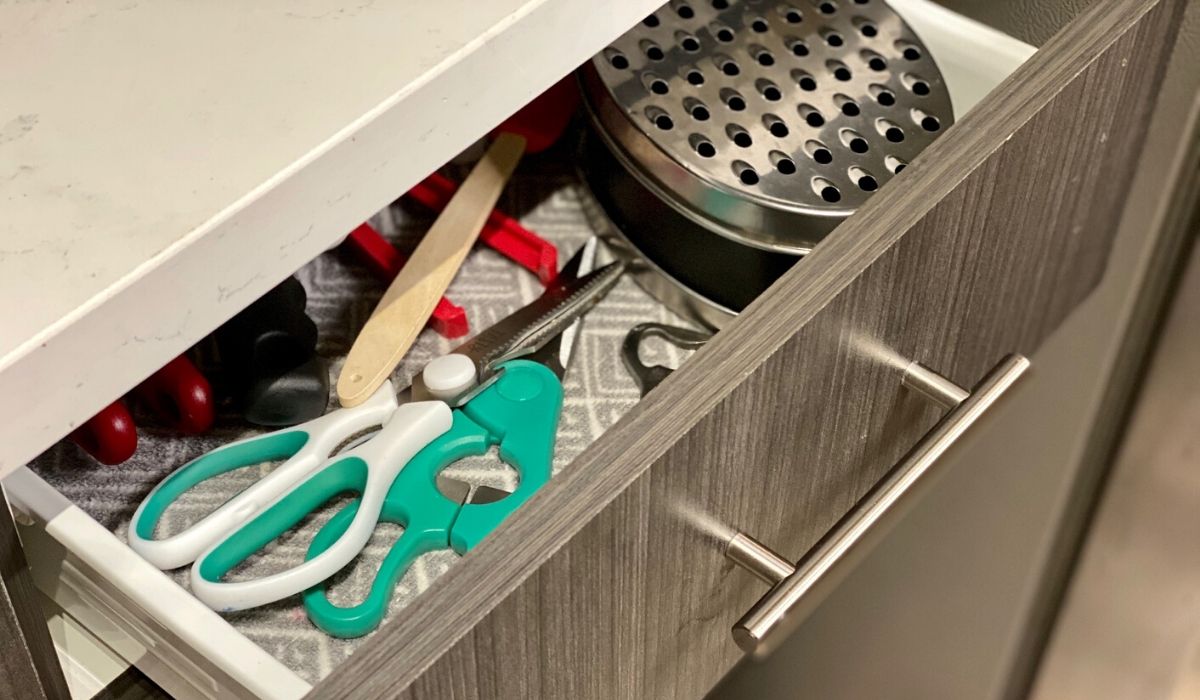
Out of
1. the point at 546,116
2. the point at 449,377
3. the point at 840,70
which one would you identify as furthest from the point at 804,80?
the point at 449,377

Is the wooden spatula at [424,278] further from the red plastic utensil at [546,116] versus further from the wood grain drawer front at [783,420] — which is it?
the wood grain drawer front at [783,420]

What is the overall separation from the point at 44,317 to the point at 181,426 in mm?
183

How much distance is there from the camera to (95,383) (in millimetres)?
347

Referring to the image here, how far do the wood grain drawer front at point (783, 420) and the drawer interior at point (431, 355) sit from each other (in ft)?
0.13

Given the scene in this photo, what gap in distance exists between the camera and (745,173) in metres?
0.55

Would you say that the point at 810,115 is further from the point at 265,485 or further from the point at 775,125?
the point at 265,485

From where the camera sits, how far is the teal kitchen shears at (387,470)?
44cm

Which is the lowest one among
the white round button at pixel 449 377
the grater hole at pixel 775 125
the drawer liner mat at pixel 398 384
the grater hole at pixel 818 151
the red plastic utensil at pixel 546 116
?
the drawer liner mat at pixel 398 384

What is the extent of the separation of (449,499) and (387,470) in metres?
0.03

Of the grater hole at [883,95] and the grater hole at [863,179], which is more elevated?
the grater hole at [883,95]

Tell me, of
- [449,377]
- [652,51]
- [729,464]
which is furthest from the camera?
[652,51]

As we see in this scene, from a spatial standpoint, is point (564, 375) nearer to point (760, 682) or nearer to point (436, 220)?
point (436, 220)

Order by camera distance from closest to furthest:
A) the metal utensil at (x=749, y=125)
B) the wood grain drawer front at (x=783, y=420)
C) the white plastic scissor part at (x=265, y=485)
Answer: the wood grain drawer front at (x=783, y=420) → the white plastic scissor part at (x=265, y=485) → the metal utensil at (x=749, y=125)

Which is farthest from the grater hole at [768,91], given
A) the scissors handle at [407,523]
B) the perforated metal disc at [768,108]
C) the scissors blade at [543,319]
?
the scissors handle at [407,523]
